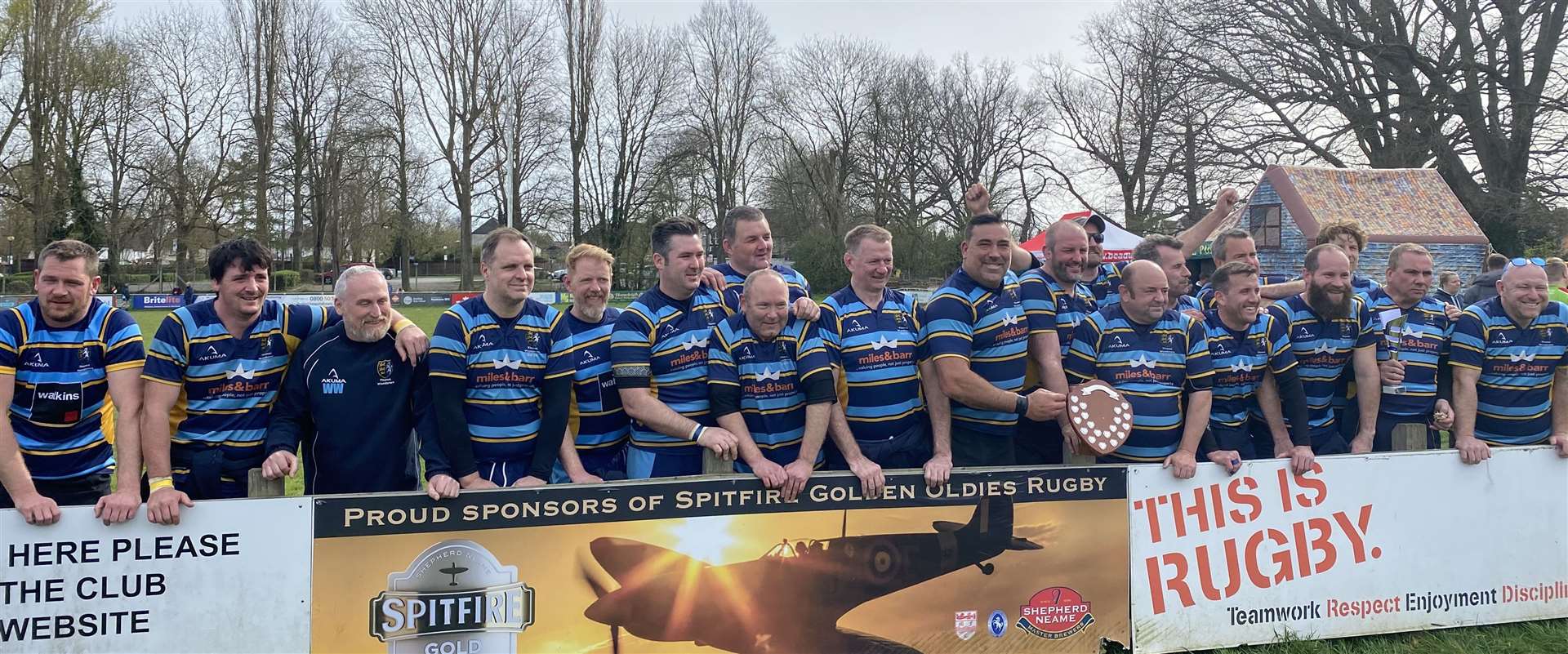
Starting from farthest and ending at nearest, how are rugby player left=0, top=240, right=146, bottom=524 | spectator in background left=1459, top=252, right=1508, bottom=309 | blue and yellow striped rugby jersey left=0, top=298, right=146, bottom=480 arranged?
spectator in background left=1459, top=252, right=1508, bottom=309 < blue and yellow striped rugby jersey left=0, top=298, right=146, bottom=480 < rugby player left=0, top=240, right=146, bottom=524

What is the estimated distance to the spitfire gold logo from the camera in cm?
361

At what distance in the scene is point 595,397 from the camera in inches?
167

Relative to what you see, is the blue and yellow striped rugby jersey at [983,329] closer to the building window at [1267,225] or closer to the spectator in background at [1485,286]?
the spectator in background at [1485,286]

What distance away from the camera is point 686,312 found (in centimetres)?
425

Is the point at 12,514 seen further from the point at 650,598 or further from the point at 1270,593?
the point at 1270,593

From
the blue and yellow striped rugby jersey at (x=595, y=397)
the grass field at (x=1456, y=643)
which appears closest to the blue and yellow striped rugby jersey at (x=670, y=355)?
the blue and yellow striped rugby jersey at (x=595, y=397)

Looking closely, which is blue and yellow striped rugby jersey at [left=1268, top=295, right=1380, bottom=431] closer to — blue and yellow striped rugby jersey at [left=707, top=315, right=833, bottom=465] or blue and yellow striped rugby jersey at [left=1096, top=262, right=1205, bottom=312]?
blue and yellow striped rugby jersey at [left=1096, top=262, right=1205, bottom=312]

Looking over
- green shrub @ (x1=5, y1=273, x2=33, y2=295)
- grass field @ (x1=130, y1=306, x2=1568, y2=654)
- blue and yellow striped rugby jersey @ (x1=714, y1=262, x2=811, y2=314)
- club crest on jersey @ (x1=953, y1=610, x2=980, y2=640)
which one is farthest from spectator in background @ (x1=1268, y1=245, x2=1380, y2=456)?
green shrub @ (x1=5, y1=273, x2=33, y2=295)

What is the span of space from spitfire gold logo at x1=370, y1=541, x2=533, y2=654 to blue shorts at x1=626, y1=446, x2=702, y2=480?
2.41 ft

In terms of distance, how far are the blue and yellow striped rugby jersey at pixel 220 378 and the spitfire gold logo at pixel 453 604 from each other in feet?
2.99

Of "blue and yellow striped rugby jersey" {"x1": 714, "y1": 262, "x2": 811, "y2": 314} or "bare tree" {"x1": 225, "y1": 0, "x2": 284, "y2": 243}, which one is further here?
"bare tree" {"x1": 225, "y1": 0, "x2": 284, "y2": 243}

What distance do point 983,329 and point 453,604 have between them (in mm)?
2475

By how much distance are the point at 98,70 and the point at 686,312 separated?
4511cm

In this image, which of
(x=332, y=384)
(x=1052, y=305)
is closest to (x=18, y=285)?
(x=332, y=384)
